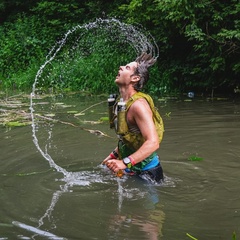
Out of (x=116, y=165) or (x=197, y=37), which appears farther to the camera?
(x=197, y=37)

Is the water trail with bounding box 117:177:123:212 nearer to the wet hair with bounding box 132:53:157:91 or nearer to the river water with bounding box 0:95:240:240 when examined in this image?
the river water with bounding box 0:95:240:240

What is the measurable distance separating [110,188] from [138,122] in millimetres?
721

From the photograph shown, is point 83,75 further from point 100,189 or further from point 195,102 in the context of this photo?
point 100,189

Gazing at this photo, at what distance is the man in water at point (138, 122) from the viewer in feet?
12.6

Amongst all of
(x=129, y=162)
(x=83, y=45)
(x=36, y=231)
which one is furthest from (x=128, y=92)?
(x=83, y=45)

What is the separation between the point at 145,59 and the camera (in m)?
4.23

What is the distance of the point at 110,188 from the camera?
4.29 m

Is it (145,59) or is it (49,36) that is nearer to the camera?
(145,59)

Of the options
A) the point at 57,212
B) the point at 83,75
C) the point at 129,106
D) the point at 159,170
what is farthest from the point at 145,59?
the point at 83,75

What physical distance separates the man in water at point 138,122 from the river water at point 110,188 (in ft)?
0.54

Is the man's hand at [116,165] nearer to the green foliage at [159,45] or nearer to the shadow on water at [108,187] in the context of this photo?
the shadow on water at [108,187]

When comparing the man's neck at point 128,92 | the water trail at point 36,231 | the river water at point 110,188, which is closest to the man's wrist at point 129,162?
the river water at point 110,188

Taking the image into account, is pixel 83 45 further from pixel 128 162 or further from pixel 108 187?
pixel 128 162

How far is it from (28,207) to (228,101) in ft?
24.7
